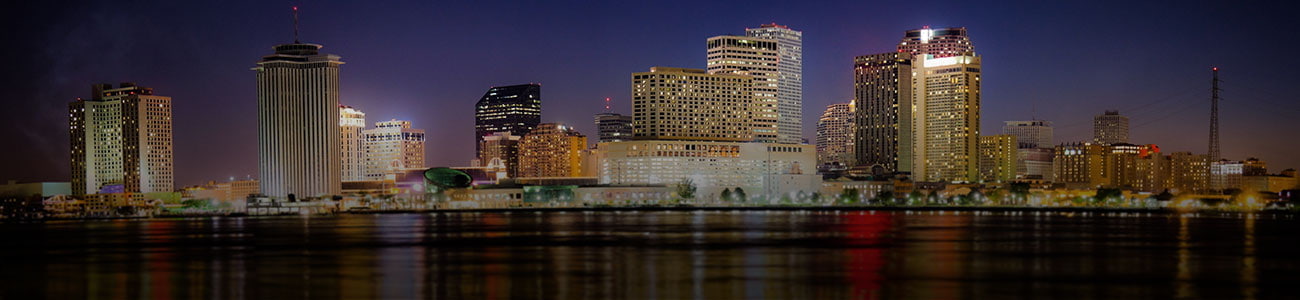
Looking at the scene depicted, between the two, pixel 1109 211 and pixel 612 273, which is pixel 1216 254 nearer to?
pixel 612 273

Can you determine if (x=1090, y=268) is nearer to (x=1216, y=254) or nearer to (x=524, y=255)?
(x=1216, y=254)

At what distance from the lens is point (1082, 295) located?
4853 cm

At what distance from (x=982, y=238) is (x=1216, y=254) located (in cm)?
1965

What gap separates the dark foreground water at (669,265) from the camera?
167ft

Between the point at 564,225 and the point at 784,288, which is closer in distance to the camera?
the point at 784,288

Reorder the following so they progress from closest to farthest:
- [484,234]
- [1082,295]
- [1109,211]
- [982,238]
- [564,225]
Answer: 1. [1082,295]
2. [982,238]
3. [484,234]
4. [564,225]
5. [1109,211]

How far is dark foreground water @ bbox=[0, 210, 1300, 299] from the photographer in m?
50.8

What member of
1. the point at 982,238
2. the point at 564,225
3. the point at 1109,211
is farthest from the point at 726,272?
the point at 1109,211

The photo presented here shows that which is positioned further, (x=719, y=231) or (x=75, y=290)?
(x=719, y=231)

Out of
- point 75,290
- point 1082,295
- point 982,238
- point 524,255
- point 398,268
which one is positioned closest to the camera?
point 1082,295

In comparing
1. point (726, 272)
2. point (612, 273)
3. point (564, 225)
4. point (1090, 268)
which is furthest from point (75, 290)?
point (564, 225)

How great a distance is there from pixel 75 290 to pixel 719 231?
5876 cm

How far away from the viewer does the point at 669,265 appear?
63.1 m

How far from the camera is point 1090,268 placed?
6112 centimetres
